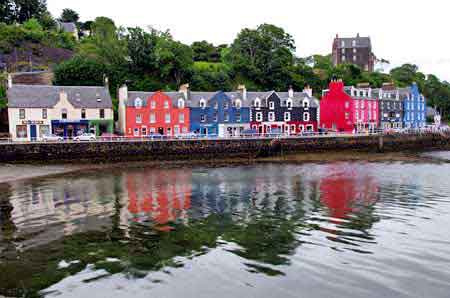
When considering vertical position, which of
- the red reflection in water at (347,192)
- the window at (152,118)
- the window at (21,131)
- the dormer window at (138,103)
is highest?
the dormer window at (138,103)

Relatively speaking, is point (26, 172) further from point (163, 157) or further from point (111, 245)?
point (111, 245)

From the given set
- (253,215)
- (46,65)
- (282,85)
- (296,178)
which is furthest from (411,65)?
(253,215)

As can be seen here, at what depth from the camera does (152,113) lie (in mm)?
55938

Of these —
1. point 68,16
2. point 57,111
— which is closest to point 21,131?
point 57,111

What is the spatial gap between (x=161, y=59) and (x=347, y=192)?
55170 mm

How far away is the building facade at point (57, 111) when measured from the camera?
48.4 m

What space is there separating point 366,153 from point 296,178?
25057 millimetres

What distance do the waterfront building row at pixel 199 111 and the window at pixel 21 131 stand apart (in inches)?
4.1

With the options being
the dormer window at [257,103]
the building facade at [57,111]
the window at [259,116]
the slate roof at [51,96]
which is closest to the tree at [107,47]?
the slate roof at [51,96]

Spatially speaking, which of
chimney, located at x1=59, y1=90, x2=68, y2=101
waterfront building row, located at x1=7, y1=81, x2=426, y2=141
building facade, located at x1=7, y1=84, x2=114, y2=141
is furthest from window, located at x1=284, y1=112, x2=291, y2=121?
chimney, located at x1=59, y1=90, x2=68, y2=101

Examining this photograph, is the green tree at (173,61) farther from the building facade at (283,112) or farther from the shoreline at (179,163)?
the shoreline at (179,163)

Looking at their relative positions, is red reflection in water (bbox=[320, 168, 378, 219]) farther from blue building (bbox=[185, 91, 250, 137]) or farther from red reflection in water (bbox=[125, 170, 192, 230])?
blue building (bbox=[185, 91, 250, 137])

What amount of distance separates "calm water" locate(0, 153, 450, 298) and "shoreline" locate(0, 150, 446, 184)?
8.27 meters

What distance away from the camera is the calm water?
9.84 metres
